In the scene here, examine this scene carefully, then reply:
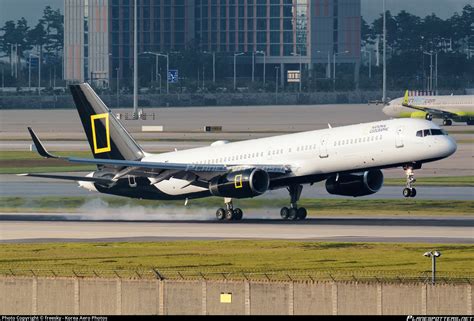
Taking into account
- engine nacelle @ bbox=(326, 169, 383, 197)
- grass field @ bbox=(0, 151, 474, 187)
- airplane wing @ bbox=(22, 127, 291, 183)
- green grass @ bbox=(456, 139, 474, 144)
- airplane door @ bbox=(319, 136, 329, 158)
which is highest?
airplane door @ bbox=(319, 136, 329, 158)

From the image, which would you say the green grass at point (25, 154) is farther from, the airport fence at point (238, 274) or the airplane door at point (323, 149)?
the airport fence at point (238, 274)

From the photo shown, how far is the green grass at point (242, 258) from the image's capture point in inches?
2469

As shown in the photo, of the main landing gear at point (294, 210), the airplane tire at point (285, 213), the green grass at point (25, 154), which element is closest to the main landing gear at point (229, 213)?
the airplane tire at point (285, 213)

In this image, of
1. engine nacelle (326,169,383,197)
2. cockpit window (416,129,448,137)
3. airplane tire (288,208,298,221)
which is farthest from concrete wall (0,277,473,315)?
engine nacelle (326,169,383,197)

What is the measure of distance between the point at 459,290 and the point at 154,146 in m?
117

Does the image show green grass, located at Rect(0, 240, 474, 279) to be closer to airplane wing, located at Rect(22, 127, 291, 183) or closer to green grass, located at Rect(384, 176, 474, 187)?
airplane wing, located at Rect(22, 127, 291, 183)

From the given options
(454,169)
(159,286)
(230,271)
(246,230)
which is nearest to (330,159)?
(246,230)

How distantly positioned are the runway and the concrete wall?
22.2 metres

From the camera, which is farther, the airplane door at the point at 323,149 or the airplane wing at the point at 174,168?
the airplane wing at the point at 174,168

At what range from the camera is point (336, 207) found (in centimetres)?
9581

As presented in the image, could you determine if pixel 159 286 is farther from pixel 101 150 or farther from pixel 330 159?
pixel 101 150

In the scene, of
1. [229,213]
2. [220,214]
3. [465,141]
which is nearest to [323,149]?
[229,213]

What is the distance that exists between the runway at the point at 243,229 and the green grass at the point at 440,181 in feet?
94.2

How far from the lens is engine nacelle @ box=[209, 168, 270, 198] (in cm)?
8400
